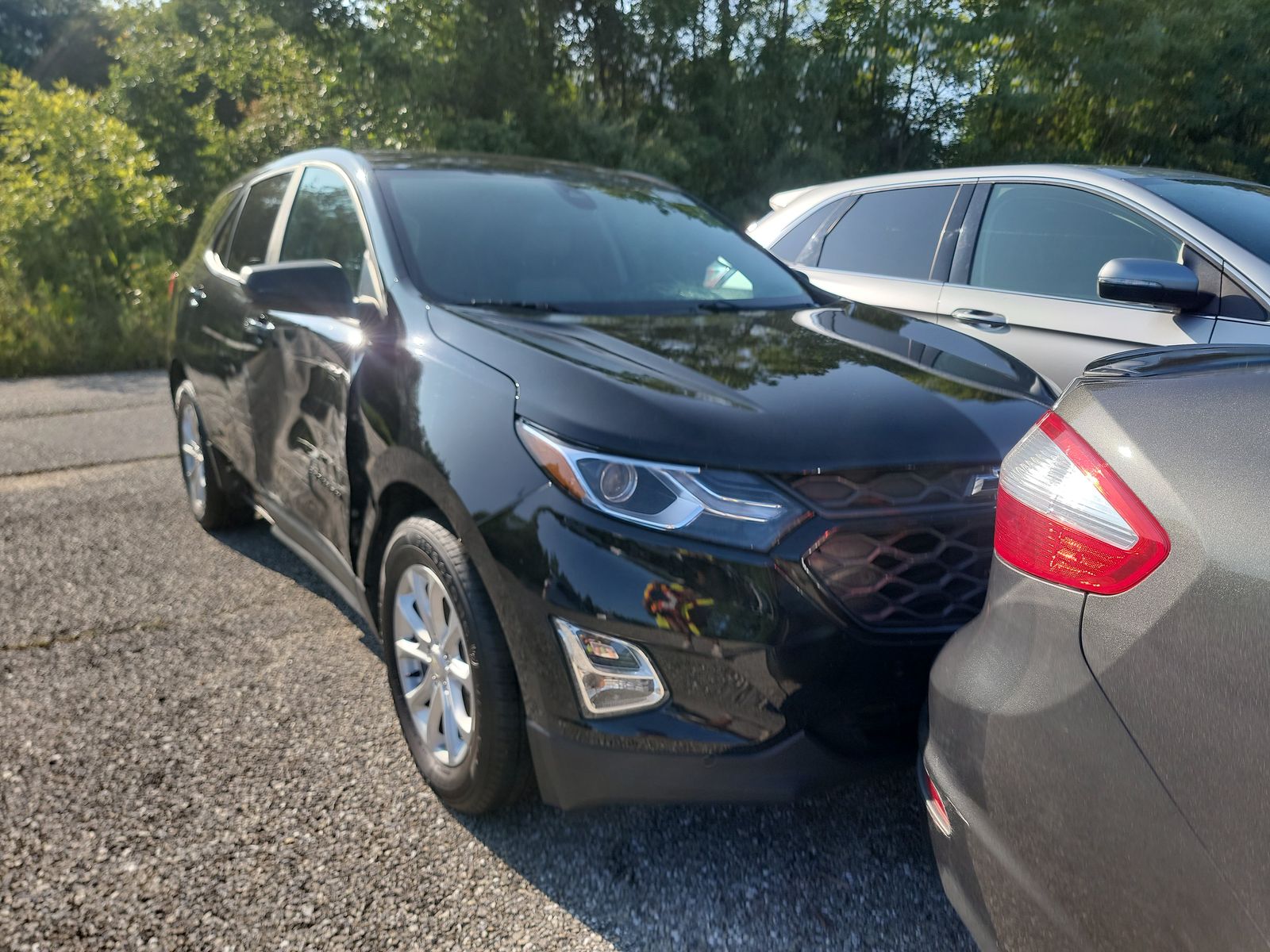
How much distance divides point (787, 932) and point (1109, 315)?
253 cm

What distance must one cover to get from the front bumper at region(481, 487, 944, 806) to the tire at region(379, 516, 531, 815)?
185 mm

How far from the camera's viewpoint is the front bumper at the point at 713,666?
73.5 inches

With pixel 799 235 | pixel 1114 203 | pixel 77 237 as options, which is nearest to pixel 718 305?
pixel 1114 203

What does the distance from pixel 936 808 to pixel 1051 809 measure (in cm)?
33

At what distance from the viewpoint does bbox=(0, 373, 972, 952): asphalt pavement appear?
207cm

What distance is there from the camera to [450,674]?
2.38 metres

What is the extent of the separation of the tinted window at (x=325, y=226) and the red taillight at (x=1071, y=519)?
201 centimetres

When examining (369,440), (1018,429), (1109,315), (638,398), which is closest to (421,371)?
(369,440)

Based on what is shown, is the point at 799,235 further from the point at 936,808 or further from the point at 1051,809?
the point at 1051,809

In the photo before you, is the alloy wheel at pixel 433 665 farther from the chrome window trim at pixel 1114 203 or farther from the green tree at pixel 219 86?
the green tree at pixel 219 86

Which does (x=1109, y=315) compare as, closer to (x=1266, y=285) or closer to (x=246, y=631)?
(x=1266, y=285)

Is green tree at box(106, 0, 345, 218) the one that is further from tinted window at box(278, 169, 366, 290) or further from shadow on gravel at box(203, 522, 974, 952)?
shadow on gravel at box(203, 522, 974, 952)

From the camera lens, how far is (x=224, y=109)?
2469 cm

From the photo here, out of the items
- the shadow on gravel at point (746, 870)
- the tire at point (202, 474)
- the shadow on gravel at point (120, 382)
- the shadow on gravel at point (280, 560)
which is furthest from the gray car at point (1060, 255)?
the shadow on gravel at point (120, 382)
